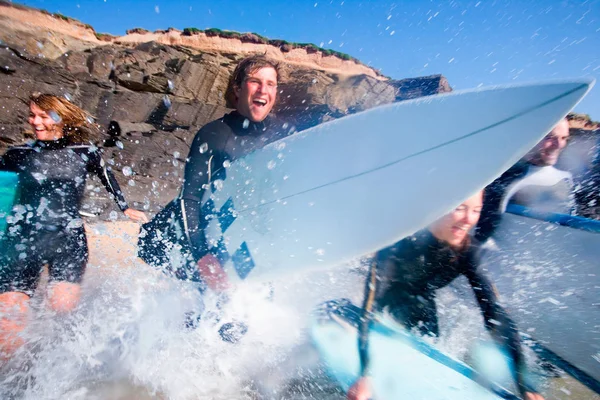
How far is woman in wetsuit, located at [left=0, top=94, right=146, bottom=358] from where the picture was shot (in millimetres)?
1628

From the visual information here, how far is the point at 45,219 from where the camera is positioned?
5.53 feet

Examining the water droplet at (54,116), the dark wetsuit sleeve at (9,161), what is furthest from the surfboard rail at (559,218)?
the dark wetsuit sleeve at (9,161)

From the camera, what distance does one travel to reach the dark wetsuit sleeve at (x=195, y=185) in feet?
5.76

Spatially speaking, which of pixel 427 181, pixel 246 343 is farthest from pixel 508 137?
pixel 246 343

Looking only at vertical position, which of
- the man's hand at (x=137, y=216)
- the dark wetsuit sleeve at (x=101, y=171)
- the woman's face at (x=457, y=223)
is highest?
the dark wetsuit sleeve at (x=101, y=171)

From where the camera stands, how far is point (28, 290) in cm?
167

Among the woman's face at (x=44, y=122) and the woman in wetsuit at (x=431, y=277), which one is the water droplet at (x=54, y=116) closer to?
the woman's face at (x=44, y=122)

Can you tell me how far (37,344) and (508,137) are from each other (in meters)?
3.12

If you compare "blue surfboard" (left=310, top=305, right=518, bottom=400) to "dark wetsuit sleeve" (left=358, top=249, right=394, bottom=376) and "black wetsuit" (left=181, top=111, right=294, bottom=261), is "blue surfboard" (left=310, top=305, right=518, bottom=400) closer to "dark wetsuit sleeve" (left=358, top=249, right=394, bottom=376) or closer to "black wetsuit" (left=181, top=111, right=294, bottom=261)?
"dark wetsuit sleeve" (left=358, top=249, right=394, bottom=376)

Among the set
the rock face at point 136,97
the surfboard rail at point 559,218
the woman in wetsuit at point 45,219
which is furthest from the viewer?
the rock face at point 136,97

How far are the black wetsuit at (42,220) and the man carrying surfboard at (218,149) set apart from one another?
18.1 inches

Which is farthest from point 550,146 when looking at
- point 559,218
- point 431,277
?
point 431,277

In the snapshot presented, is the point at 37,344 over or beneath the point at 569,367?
over

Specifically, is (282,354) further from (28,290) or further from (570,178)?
(570,178)
